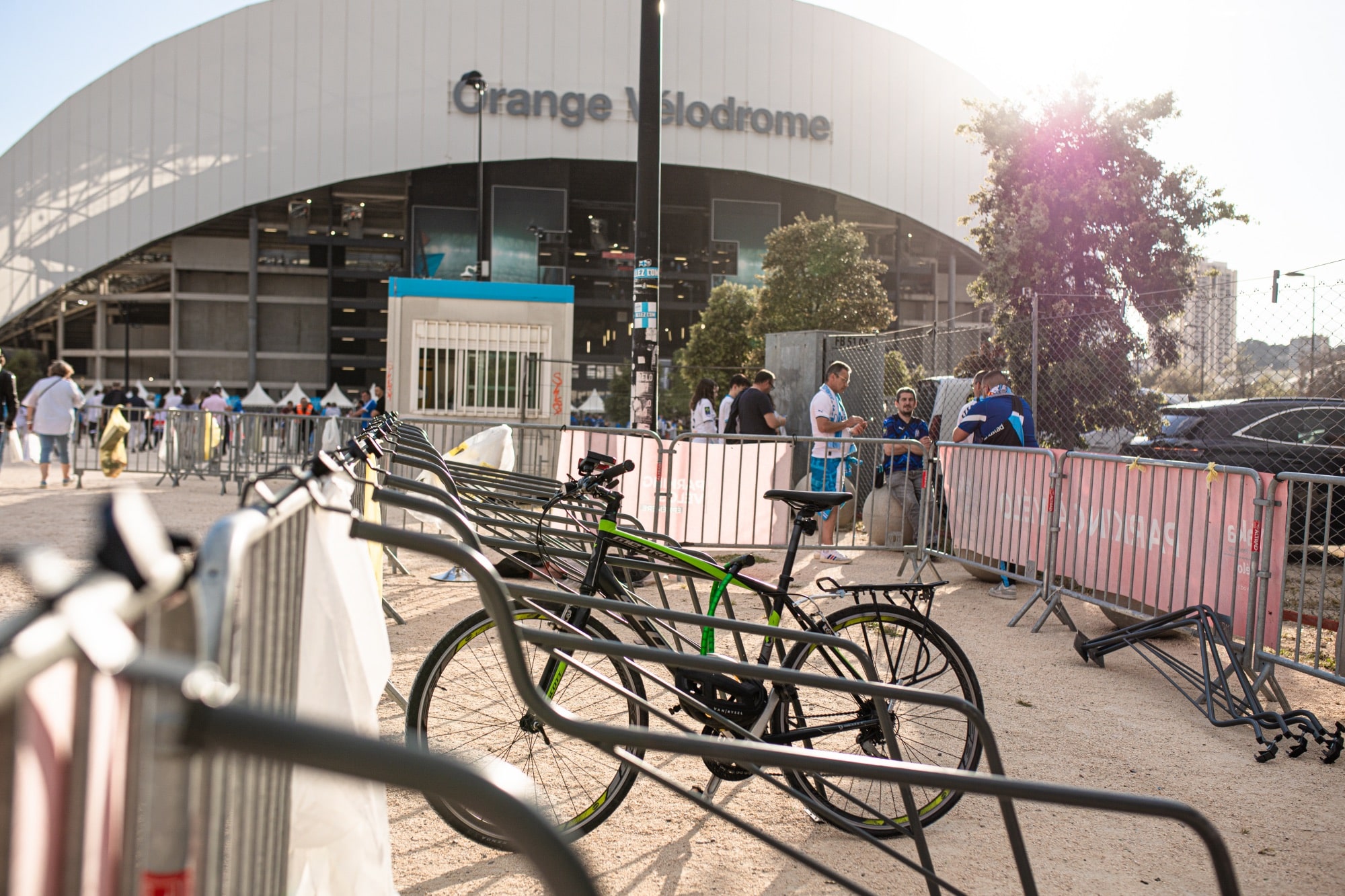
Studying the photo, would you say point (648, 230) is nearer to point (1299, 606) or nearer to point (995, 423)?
point (995, 423)

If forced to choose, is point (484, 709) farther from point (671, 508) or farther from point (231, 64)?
point (231, 64)

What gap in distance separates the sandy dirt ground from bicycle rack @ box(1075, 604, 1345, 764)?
89 mm

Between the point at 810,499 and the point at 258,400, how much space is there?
2029 inches

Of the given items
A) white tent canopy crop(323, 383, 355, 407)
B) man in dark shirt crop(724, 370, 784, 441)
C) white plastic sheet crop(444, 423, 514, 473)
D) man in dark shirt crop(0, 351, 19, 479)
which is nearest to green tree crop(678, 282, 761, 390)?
white tent canopy crop(323, 383, 355, 407)

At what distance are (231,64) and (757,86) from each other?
82.7ft

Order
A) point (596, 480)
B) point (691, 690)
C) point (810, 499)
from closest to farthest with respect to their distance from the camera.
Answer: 1. point (691, 690)
2. point (810, 499)
3. point (596, 480)

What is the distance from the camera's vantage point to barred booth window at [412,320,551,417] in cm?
1507

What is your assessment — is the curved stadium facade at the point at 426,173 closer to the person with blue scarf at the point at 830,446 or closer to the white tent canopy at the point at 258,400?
the white tent canopy at the point at 258,400

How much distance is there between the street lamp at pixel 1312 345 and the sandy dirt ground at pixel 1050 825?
13.2ft

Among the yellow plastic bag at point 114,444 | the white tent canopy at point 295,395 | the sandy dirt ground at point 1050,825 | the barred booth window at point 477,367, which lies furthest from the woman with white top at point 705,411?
the white tent canopy at point 295,395

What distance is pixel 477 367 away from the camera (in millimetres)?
15250

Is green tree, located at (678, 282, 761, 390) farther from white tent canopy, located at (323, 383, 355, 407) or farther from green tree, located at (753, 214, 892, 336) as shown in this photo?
white tent canopy, located at (323, 383, 355, 407)

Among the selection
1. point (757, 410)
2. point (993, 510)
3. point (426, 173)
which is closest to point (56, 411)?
point (757, 410)

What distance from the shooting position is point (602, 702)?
4.73 m
